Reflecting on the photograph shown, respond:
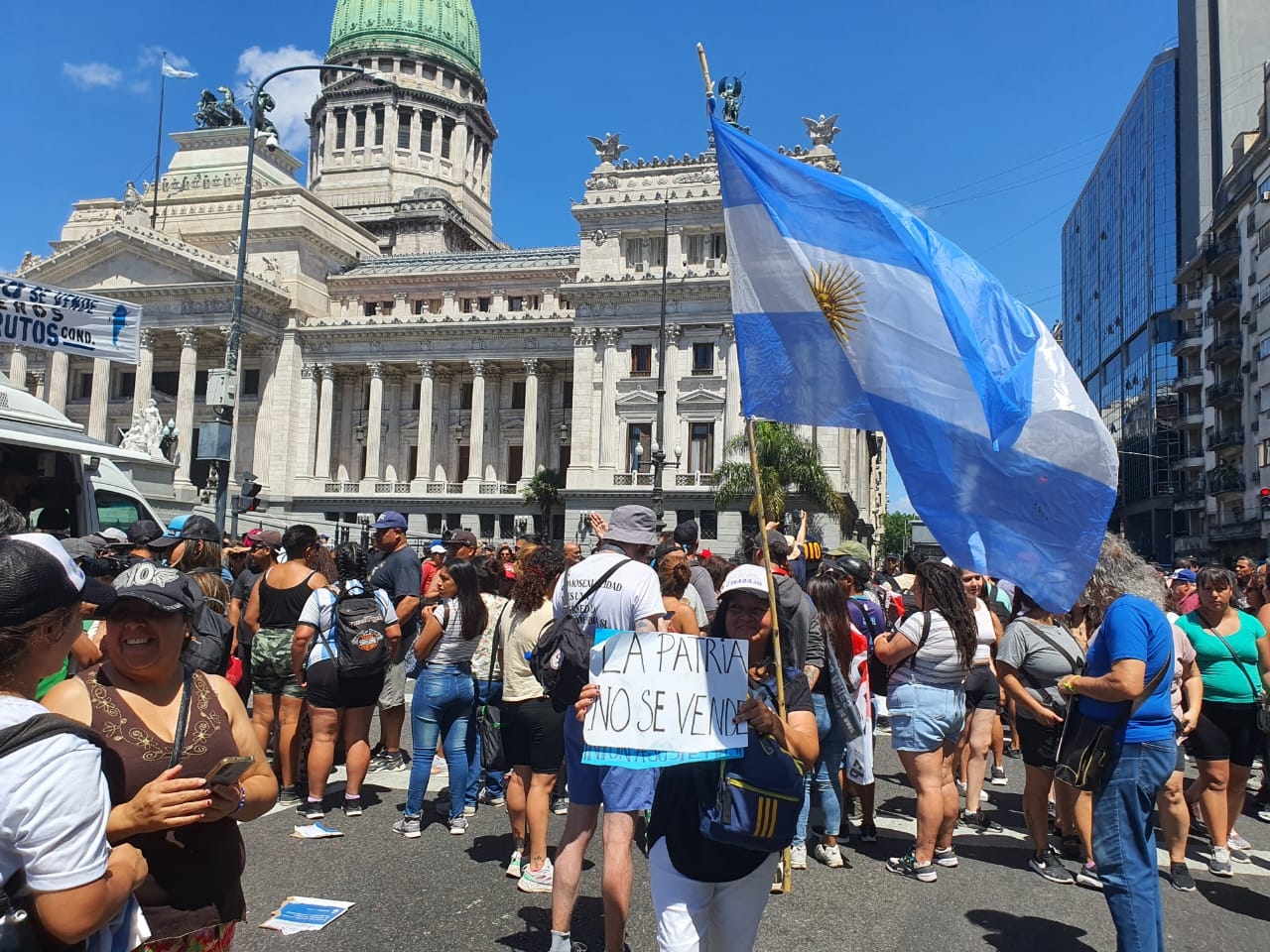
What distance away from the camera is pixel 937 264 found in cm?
457

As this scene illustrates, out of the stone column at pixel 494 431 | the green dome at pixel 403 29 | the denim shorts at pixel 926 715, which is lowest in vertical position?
the denim shorts at pixel 926 715

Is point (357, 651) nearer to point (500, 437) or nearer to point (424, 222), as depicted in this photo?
point (500, 437)

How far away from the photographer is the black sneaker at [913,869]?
231 inches

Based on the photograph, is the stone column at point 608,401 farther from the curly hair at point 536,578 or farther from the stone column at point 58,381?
the curly hair at point 536,578

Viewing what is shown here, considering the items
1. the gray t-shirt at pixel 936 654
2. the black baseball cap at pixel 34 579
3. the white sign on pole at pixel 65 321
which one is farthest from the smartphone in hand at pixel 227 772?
the white sign on pole at pixel 65 321

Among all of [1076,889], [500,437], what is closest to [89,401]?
[500,437]

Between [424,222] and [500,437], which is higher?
[424,222]

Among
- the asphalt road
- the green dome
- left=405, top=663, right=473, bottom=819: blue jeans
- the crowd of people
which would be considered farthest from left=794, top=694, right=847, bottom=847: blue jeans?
the green dome

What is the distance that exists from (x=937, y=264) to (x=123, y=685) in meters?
3.81

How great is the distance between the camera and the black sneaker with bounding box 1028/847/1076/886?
5957 millimetres

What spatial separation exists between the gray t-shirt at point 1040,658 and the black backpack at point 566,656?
2.72 metres

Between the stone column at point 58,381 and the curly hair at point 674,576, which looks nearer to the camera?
the curly hair at point 674,576

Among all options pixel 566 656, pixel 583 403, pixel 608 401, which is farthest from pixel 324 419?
pixel 566 656

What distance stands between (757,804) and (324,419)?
165ft
